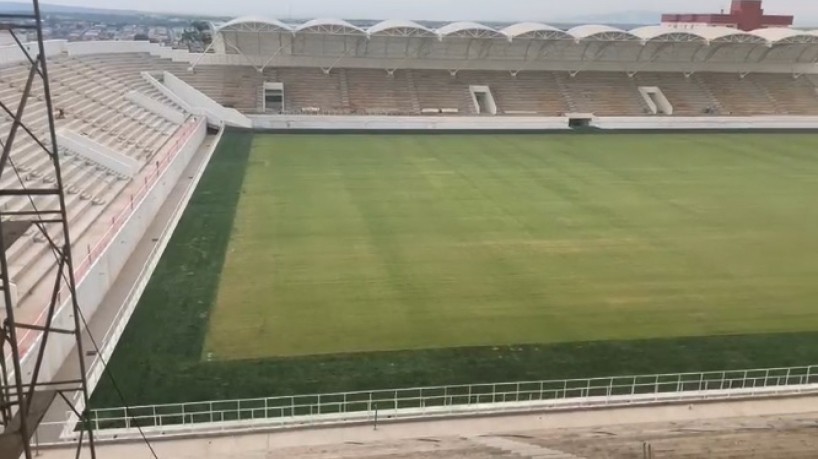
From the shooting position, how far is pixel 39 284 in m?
14.1

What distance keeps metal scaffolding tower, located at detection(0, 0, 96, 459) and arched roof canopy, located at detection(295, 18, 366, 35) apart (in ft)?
57.9

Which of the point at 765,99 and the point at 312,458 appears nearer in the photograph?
the point at 312,458

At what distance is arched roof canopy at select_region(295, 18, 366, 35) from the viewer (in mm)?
42531

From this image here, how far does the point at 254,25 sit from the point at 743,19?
49306mm

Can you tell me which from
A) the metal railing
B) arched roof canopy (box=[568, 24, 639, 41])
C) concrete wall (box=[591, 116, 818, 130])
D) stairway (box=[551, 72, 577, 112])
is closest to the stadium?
the metal railing

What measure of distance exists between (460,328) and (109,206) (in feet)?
37.1

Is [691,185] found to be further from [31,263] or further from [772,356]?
[31,263]

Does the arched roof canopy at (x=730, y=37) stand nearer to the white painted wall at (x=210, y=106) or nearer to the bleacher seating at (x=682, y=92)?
the bleacher seating at (x=682, y=92)

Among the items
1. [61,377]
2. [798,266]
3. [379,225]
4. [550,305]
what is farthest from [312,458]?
[798,266]

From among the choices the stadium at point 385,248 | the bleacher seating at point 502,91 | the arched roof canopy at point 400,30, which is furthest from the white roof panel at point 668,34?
the arched roof canopy at point 400,30

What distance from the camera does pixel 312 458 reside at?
9.49 metres

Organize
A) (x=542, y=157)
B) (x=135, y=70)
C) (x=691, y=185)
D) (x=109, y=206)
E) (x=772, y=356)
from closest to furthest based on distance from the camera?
(x=772, y=356)
(x=109, y=206)
(x=691, y=185)
(x=542, y=157)
(x=135, y=70)

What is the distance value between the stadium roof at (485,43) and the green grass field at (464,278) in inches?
634

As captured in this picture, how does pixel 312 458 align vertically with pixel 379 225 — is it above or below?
above
